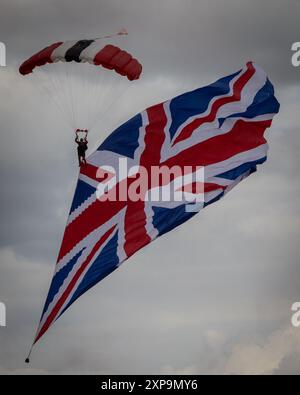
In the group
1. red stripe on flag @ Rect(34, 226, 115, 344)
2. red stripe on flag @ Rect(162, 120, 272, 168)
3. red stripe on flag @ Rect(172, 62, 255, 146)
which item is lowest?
red stripe on flag @ Rect(34, 226, 115, 344)

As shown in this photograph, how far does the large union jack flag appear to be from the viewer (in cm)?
4147

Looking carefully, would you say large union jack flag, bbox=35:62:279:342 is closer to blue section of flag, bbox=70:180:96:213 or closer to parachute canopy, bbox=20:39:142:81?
blue section of flag, bbox=70:180:96:213

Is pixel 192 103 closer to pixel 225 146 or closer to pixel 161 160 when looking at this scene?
pixel 225 146

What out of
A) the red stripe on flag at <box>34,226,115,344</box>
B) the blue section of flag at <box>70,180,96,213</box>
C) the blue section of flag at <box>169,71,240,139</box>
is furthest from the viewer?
the blue section of flag at <box>169,71,240,139</box>

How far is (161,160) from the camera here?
145 feet

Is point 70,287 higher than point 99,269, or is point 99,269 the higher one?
point 99,269

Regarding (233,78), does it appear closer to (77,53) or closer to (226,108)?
(226,108)

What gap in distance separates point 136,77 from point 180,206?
12.8 feet

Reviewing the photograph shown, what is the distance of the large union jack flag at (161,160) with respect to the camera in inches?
1633

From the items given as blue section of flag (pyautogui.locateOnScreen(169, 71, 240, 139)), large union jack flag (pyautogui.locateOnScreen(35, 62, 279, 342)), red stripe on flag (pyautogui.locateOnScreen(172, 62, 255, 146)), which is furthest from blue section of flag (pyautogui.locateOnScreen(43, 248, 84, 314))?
blue section of flag (pyautogui.locateOnScreen(169, 71, 240, 139))

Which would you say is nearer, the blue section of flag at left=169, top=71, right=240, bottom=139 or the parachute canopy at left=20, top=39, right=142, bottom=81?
the parachute canopy at left=20, top=39, right=142, bottom=81

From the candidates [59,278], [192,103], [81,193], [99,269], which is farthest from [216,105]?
[59,278]

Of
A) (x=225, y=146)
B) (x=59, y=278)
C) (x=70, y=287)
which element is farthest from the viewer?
(x=225, y=146)
